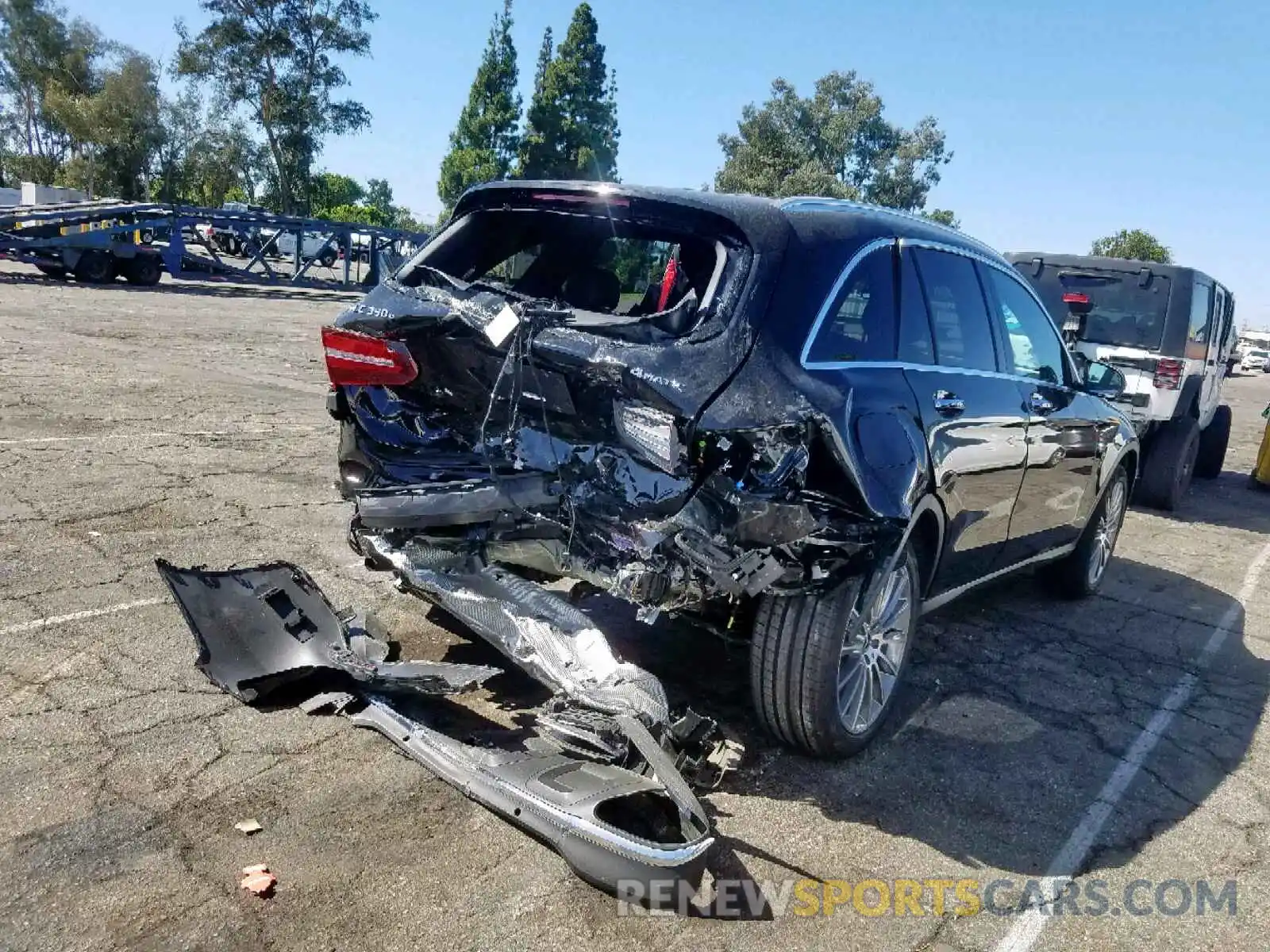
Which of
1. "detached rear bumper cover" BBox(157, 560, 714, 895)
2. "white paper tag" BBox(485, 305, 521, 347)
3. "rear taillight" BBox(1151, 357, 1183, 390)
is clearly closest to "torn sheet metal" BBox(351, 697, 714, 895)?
"detached rear bumper cover" BBox(157, 560, 714, 895)

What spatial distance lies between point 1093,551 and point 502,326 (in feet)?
13.8

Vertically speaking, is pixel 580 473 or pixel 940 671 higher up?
pixel 580 473

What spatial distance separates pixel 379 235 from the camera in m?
27.8

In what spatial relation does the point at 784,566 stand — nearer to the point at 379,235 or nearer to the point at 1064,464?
the point at 1064,464

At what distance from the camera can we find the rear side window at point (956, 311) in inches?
159

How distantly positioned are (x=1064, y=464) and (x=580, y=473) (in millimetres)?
2904

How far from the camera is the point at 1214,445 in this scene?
1165 centimetres

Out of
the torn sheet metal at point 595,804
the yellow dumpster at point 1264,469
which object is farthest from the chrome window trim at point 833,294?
the yellow dumpster at point 1264,469

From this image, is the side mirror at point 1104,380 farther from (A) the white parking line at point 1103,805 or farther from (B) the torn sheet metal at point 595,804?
(B) the torn sheet metal at point 595,804

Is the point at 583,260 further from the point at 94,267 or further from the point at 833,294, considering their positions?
the point at 94,267

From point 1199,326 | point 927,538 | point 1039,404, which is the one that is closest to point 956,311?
point 1039,404

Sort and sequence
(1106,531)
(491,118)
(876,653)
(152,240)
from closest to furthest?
1. (876,653)
2. (1106,531)
3. (152,240)
4. (491,118)

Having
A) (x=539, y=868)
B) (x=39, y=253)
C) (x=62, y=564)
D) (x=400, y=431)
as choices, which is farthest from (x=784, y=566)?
(x=39, y=253)

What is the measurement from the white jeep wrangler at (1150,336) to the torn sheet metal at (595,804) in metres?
7.13
